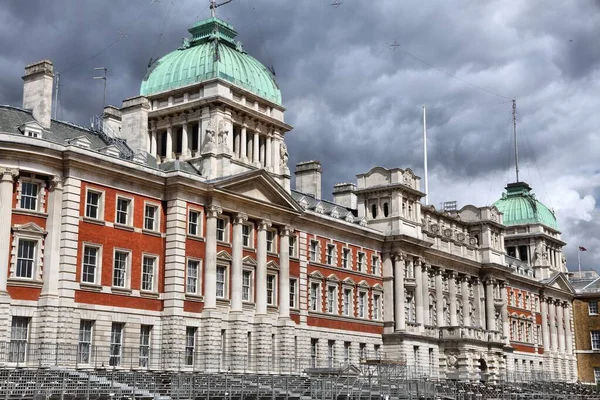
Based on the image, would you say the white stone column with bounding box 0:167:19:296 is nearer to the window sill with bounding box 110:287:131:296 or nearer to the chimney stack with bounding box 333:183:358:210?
the window sill with bounding box 110:287:131:296

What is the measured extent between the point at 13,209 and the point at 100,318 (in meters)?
8.34

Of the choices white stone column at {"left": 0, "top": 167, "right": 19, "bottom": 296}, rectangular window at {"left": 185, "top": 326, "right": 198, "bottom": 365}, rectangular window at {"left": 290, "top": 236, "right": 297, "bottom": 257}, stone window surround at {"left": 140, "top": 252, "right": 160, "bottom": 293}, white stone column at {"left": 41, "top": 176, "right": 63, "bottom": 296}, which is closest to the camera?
white stone column at {"left": 0, "top": 167, "right": 19, "bottom": 296}

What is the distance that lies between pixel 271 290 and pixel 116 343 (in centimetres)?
1482

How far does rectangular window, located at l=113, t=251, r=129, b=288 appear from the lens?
5300 centimetres

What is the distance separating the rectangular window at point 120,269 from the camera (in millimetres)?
53000

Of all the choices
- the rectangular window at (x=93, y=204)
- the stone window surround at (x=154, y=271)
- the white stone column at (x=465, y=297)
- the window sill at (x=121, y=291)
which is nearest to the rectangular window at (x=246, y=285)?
the stone window surround at (x=154, y=271)

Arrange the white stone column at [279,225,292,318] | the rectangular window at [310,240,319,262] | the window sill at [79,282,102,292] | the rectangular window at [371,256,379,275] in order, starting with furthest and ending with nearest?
the rectangular window at [371,256,379,275], the rectangular window at [310,240,319,262], the white stone column at [279,225,292,318], the window sill at [79,282,102,292]

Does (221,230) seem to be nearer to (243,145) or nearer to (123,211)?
(243,145)

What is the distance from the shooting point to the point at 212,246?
58.0 metres

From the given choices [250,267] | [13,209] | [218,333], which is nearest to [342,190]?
[250,267]

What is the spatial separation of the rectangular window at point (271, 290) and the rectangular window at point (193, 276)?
775cm

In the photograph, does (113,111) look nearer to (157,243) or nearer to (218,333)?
(157,243)

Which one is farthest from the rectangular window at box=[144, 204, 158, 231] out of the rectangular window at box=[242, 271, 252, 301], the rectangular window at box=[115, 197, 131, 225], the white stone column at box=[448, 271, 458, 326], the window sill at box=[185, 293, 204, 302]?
the white stone column at box=[448, 271, 458, 326]

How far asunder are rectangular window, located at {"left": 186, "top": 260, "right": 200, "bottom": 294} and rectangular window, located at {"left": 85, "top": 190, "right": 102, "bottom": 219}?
7763mm
